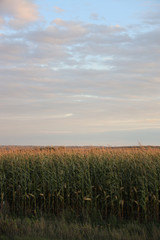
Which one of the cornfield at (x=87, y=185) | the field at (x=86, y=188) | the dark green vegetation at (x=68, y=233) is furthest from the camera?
the cornfield at (x=87, y=185)

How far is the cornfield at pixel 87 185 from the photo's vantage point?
44.0 ft

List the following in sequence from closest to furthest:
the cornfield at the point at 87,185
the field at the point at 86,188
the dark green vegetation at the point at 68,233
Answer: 1. the dark green vegetation at the point at 68,233
2. the field at the point at 86,188
3. the cornfield at the point at 87,185

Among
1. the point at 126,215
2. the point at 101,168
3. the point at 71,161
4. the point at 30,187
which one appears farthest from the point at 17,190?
the point at 126,215

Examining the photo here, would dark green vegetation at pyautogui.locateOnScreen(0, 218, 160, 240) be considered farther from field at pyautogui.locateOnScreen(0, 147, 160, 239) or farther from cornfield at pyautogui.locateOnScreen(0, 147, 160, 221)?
cornfield at pyautogui.locateOnScreen(0, 147, 160, 221)

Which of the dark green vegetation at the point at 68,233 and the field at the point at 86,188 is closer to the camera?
the dark green vegetation at the point at 68,233

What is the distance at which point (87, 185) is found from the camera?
14.2m

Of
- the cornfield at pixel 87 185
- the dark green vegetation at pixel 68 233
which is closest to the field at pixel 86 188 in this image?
the cornfield at pixel 87 185

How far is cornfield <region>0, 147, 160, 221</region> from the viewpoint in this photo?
13.4m

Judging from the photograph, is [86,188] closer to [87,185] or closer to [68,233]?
[87,185]

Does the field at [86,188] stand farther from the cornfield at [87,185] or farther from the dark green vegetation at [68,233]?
the dark green vegetation at [68,233]

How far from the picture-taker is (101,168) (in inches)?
587

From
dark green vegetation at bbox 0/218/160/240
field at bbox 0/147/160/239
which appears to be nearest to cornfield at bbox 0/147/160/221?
field at bbox 0/147/160/239

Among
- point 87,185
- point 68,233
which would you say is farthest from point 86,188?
point 68,233

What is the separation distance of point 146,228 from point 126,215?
2.04 metres
